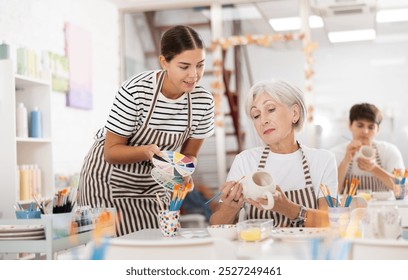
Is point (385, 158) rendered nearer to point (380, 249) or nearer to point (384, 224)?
point (384, 224)

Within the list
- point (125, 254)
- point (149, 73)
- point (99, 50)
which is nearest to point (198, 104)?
point (149, 73)

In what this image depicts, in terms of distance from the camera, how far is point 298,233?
1.40 m

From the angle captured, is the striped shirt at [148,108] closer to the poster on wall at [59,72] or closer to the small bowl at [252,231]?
the small bowl at [252,231]

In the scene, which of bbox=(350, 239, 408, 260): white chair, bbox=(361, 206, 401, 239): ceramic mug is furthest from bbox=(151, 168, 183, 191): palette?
bbox=(350, 239, 408, 260): white chair

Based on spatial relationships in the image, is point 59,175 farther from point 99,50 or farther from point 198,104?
point 198,104

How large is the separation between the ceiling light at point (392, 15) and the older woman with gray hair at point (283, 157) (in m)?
2.69

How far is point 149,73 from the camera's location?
187 cm

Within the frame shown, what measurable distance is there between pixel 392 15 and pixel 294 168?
9.21 feet

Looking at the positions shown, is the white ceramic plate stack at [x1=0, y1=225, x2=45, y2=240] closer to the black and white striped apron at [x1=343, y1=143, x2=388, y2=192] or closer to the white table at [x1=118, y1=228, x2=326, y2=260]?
the white table at [x1=118, y1=228, x2=326, y2=260]

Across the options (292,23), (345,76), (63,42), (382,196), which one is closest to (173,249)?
(382,196)

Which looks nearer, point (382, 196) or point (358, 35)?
→ point (382, 196)

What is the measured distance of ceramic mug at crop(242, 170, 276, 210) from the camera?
57.1 inches

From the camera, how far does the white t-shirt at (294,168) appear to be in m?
1.73

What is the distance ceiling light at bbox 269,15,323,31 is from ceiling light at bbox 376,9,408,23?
0.40m
